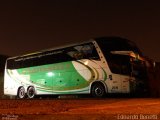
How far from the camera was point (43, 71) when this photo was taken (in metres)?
28.6

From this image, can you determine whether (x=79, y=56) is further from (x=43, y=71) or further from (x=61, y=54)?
(x=43, y=71)

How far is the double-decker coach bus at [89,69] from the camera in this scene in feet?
76.7

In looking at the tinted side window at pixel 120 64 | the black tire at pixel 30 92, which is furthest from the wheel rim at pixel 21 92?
the tinted side window at pixel 120 64

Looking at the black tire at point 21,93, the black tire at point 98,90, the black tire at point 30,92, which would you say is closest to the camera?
the black tire at point 98,90

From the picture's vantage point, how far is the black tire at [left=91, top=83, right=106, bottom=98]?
23917 millimetres

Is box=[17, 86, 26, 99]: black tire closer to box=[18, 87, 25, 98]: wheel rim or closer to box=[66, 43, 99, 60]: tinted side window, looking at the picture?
box=[18, 87, 25, 98]: wheel rim

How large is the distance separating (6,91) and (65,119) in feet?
77.1

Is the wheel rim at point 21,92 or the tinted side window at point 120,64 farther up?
the tinted side window at point 120,64

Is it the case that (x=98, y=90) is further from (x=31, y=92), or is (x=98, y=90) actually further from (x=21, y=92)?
(x=21, y=92)

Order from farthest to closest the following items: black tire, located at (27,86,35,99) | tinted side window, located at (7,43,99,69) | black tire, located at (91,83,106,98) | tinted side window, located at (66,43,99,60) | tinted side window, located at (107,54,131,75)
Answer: black tire, located at (27,86,35,99)
tinted side window, located at (7,43,99,69)
tinted side window, located at (66,43,99,60)
black tire, located at (91,83,106,98)
tinted side window, located at (107,54,131,75)

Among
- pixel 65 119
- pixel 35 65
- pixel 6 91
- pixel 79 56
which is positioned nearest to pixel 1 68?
pixel 6 91

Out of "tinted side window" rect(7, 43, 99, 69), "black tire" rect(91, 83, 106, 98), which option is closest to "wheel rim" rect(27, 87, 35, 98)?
"tinted side window" rect(7, 43, 99, 69)

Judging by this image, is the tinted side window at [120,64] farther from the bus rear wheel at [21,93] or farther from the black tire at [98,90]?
the bus rear wheel at [21,93]

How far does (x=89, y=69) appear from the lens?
24766mm
